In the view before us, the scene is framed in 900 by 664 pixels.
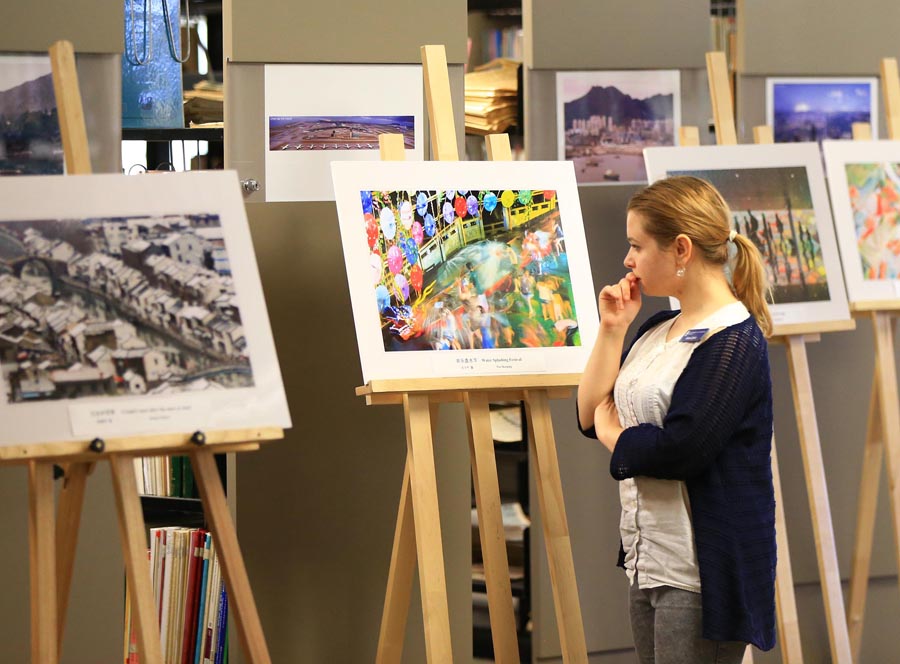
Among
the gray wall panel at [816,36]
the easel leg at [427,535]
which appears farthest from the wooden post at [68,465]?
the gray wall panel at [816,36]

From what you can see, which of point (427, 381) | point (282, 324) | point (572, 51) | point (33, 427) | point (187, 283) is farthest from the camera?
point (572, 51)

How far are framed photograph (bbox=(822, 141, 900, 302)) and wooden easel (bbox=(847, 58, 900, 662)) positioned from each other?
0.06 m

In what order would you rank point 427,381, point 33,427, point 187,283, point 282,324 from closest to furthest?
point 33,427
point 187,283
point 427,381
point 282,324

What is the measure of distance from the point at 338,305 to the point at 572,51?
107cm

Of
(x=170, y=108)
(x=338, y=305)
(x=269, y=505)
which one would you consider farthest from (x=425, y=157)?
(x=269, y=505)

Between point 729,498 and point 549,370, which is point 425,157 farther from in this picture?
point 729,498

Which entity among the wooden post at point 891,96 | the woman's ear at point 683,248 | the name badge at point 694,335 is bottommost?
the name badge at point 694,335

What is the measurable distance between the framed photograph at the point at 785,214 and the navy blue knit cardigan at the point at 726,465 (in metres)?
1.05

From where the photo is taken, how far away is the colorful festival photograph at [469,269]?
8.84ft

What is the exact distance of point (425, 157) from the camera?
3.29 meters

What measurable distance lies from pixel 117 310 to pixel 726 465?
123cm

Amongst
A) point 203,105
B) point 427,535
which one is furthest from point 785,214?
point 203,105

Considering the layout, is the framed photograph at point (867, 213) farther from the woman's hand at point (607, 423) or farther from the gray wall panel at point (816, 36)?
the woman's hand at point (607, 423)

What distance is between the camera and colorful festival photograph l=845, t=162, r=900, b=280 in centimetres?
339
